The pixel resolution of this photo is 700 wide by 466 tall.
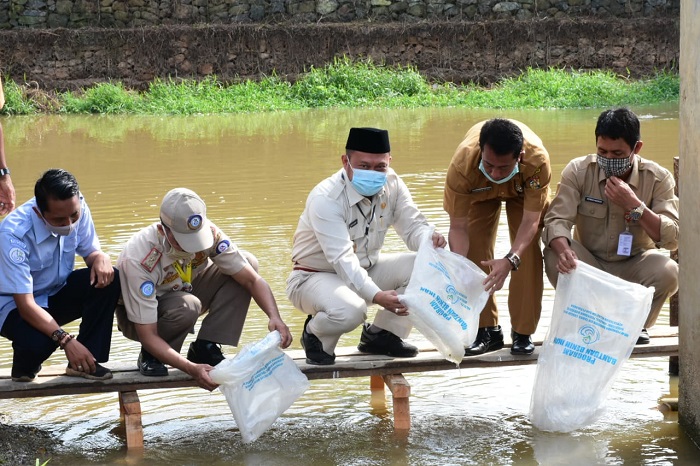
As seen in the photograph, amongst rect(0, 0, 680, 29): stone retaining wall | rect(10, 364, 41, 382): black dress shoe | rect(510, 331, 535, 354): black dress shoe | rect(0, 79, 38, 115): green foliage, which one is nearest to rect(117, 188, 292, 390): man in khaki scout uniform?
rect(10, 364, 41, 382): black dress shoe

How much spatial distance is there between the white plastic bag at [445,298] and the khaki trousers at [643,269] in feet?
1.16

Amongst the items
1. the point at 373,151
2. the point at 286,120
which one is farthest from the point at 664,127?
the point at 373,151

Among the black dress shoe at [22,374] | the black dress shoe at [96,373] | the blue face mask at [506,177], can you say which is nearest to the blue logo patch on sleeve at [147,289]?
the black dress shoe at [96,373]

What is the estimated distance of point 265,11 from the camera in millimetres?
22938

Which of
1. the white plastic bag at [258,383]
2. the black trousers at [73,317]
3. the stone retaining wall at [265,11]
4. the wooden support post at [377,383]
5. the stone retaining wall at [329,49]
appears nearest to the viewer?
the white plastic bag at [258,383]

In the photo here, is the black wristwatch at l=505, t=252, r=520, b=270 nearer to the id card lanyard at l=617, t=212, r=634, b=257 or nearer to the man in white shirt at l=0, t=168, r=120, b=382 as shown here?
the id card lanyard at l=617, t=212, r=634, b=257

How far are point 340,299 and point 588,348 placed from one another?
1.05 meters

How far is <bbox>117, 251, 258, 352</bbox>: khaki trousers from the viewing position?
454 centimetres

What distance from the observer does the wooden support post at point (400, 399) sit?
4.47 m

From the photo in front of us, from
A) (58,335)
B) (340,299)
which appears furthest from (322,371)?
(58,335)

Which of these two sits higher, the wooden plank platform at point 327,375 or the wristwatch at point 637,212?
the wristwatch at point 637,212

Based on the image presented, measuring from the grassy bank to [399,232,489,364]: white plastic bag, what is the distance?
1366 centimetres

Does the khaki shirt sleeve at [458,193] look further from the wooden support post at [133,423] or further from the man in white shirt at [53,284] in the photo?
the wooden support post at [133,423]

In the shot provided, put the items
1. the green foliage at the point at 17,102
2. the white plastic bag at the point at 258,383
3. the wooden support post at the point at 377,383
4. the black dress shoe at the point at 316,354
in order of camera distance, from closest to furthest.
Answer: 1. the white plastic bag at the point at 258,383
2. the black dress shoe at the point at 316,354
3. the wooden support post at the point at 377,383
4. the green foliage at the point at 17,102
